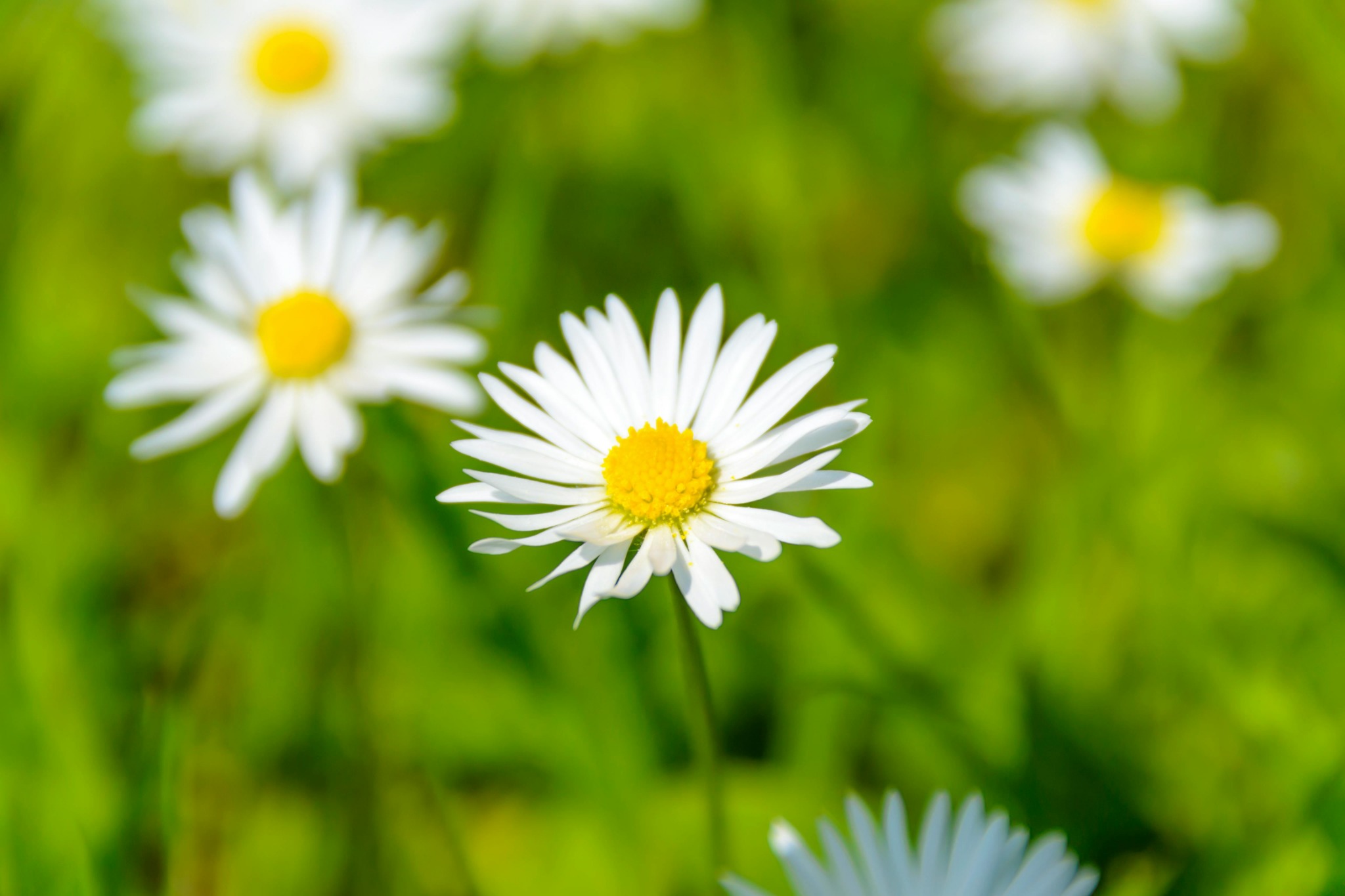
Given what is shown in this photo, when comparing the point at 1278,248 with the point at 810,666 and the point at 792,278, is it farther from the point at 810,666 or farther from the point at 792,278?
Result: the point at 810,666

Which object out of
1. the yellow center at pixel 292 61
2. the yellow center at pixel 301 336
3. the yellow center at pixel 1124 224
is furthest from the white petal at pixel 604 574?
the yellow center at pixel 292 61

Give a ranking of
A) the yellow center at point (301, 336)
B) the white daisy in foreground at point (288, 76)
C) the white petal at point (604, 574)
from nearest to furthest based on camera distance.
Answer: the white petal at point (604, 574)
the yellow center at point (301, 336)
the white daisy in foreground at point (288, 76)

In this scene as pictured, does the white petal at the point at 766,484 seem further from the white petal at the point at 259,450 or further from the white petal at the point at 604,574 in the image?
the white petal at the point at 259,450

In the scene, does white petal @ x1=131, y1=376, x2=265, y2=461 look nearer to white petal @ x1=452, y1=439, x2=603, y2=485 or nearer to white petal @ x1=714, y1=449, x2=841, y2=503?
white petal @ x1=452, y1=439, x2=603, y2=485

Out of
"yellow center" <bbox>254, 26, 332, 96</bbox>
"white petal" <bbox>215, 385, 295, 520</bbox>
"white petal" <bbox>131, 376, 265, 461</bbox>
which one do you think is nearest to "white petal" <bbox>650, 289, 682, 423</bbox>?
"white petal" <bbox>215, 385, 295, 520</bbox>

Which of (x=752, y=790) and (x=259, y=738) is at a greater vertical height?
(x=259, y=738)


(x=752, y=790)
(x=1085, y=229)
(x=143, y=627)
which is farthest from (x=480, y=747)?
(x=1085, y=229)
